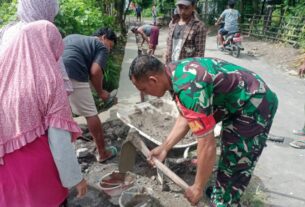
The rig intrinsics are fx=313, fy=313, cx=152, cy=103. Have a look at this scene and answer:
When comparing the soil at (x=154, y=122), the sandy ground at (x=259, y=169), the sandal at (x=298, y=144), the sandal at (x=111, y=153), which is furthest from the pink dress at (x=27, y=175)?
the sandal at (x=298, y=144)

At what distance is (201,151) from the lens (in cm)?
189

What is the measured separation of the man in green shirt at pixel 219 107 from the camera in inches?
73.2

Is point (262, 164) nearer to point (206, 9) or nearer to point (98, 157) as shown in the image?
point (98, 157)

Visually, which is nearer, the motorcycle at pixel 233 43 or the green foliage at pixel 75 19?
the green foliage at pixel 75 19

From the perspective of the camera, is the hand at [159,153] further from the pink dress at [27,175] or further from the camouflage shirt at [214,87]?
the pink dress at [27,175]

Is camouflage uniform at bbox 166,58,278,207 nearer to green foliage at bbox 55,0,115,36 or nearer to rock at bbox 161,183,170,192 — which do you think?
rock at bbox 161,183,170,192

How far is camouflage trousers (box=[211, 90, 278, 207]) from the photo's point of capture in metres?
2.14

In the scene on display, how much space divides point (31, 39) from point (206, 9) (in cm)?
2089

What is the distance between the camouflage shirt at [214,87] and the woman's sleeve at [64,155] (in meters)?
0.71

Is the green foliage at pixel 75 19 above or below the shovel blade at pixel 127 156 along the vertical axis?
above

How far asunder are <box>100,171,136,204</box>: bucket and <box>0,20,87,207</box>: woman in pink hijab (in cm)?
126

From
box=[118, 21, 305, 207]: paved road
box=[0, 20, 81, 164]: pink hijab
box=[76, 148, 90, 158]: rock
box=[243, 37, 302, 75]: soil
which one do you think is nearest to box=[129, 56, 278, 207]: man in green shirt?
box=[0, 20, 81, 164]: pink hijab

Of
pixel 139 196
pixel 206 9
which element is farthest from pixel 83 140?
pixel 206 9

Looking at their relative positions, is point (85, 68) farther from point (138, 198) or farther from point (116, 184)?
point (138, 198)
